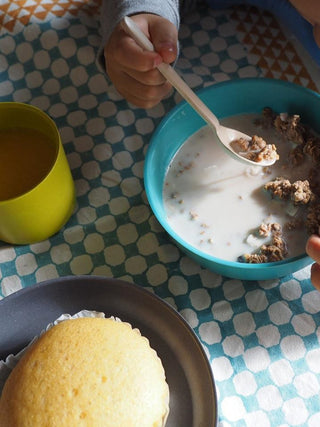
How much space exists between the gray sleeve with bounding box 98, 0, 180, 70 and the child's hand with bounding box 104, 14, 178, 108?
0.04 ft

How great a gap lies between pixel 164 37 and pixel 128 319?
0.37 m

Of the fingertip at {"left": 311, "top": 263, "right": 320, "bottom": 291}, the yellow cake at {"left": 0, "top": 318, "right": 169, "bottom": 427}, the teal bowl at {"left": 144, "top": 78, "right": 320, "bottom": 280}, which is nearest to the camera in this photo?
the yellow cake at {"left": 0, "top": 318, "right": 169, "bottom": 427}

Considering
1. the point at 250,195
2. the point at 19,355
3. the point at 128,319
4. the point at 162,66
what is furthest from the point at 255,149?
the point at 19,355

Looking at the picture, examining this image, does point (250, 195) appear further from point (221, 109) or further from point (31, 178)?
point (31, 178)

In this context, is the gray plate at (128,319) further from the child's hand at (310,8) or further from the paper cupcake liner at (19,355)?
the child's hand at (310,8)

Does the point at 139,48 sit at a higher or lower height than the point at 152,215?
higher

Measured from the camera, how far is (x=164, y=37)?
0.75 metres

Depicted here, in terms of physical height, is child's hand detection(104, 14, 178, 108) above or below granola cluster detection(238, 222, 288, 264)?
above

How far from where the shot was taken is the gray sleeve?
2.63 ft

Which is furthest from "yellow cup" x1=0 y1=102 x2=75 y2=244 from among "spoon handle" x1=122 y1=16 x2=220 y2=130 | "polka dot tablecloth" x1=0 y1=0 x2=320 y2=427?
"spoon handle" x1=122 y1=16 x2=220 y2=130

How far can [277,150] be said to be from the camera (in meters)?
0.81

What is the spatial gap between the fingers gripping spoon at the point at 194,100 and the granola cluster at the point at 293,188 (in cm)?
4

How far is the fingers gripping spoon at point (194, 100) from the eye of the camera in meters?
0.72

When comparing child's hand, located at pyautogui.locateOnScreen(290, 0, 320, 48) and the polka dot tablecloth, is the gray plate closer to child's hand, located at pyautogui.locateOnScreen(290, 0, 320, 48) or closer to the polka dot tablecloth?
the polka dot tablecloth
